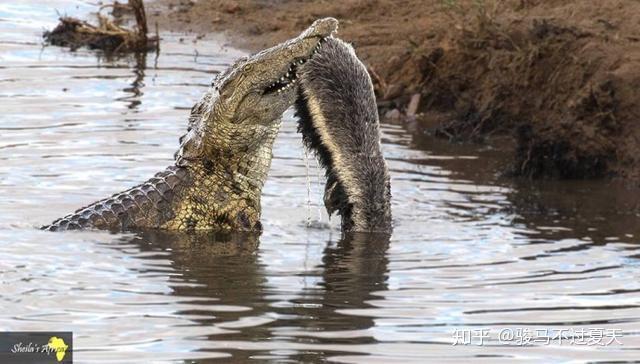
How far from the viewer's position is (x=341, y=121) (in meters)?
8.86

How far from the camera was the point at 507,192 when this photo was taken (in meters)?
→ 10.7

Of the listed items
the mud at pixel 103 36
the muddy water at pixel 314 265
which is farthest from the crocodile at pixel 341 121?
the mud at pixel 103 36

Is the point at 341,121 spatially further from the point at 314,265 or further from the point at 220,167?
the point at 314,265

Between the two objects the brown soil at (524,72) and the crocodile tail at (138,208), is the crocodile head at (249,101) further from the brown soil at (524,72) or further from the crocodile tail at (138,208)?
the brown soil at (524,72)

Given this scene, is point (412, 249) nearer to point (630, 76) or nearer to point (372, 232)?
point (372, 232)

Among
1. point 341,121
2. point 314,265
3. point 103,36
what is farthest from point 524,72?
point 103,36

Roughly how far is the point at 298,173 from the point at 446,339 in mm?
4404

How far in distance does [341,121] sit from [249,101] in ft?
1.99

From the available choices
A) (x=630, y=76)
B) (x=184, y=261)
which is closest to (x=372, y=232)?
(x=184, y=261)

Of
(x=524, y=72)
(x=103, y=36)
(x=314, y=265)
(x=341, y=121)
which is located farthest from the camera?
(x=103, y=36)

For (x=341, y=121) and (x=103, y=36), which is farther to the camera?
(x=103, y=36)

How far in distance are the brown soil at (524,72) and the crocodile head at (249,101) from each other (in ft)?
9.08

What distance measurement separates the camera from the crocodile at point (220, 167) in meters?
8.98

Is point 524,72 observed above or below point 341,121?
above
